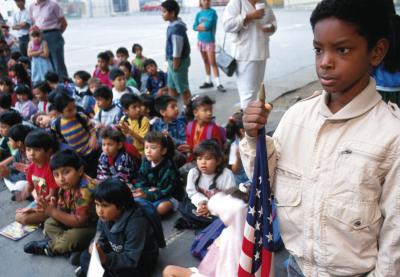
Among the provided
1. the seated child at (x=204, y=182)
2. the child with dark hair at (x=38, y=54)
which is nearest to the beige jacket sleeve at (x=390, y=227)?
the seated child at (x=204, y=182)

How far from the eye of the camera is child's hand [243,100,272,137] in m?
1.13

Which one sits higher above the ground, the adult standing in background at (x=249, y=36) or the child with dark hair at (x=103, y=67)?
the adult standing in background at (x=249, y=36)

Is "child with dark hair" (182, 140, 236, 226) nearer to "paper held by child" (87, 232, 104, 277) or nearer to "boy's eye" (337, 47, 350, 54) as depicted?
"paper held by child" (87, 232, 104, 277)

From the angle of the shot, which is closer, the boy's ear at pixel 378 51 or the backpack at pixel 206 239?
the boy's ear at pixel 378 51

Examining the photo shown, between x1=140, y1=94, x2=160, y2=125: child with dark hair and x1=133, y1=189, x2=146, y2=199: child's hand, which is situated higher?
x1=140, y1=94, x2=160, y2=125: child with dark hair

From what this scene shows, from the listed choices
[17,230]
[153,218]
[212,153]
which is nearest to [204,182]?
[212,153]

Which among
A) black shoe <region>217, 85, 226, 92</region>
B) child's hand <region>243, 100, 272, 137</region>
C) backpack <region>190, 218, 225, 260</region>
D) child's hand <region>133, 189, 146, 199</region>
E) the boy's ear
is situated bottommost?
backpack <region>190, 218, 225, 260</region>

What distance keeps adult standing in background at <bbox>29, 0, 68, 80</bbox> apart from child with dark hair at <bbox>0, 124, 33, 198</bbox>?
111 inches

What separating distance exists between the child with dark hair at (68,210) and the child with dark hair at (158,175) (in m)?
0.49

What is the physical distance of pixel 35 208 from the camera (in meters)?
3.14

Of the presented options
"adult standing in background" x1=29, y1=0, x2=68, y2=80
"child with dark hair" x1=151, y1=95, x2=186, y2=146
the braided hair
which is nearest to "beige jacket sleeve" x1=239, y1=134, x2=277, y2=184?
the braided hair

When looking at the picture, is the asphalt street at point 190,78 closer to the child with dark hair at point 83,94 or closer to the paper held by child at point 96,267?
the paper held by child at point 96,267

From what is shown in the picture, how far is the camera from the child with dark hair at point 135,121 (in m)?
3.91

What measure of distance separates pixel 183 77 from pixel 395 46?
339 cm
